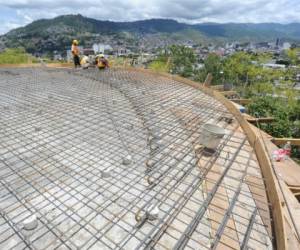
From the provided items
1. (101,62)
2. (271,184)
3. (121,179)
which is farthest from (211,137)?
(101,62)

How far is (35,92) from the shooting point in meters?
11.5

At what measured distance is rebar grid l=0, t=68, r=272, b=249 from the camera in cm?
417

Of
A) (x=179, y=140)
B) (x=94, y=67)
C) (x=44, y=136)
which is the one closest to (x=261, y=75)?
(x=94, y=67)

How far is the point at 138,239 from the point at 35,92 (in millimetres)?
10025

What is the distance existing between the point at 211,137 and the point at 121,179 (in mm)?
2967

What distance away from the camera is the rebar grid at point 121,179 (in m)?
4.17

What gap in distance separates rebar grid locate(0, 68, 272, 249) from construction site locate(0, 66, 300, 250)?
0.02 m

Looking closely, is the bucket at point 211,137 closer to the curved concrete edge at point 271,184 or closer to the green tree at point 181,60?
the curved concrete edge at point 271,184

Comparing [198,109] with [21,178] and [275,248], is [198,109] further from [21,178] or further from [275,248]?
[21,178]

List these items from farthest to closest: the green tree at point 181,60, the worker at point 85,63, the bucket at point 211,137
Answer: the green tree at point 181,60 < the worker at point 85,63 < the bucket at point 211,137

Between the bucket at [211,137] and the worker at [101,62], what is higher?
the worker at [101,62]

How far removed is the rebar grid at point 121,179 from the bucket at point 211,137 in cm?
34

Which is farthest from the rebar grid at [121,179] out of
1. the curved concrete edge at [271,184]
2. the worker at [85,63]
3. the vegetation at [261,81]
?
the vegetation at [261,81]

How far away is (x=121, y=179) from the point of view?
18.3ft
